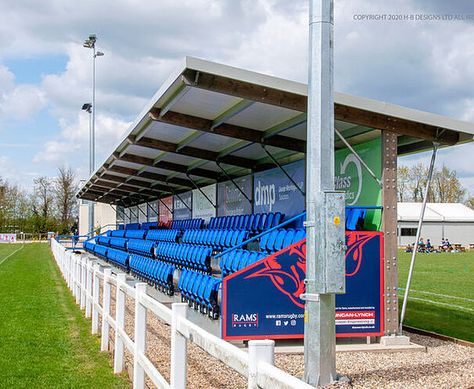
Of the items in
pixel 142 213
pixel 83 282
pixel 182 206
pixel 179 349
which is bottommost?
pixel 83 282

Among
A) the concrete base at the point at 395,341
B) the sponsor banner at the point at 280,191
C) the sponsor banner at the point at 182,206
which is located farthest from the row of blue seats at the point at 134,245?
the concrete base at the point at 395,341

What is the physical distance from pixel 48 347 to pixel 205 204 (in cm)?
1105

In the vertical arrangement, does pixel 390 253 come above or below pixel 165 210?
below

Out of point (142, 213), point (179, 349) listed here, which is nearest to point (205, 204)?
point (142, 213)

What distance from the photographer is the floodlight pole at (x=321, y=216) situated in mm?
5711

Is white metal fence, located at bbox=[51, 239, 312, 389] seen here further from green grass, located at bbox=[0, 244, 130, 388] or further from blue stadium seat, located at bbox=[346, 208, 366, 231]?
blue stadium seat, located at bbox=[346, 208, 366, 231]

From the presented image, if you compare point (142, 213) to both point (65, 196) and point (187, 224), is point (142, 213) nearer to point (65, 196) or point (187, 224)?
point (187, 224)

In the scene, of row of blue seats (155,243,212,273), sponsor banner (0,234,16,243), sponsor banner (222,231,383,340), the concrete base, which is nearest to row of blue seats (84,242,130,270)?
row of blue seats (155,243,212,273)

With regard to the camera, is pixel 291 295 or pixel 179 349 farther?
pixel 291 295

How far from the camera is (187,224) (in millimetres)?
20594

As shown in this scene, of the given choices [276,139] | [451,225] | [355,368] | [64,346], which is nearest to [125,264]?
[276,139]

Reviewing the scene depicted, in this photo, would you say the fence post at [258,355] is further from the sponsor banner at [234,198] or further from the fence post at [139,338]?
the sponsor banner at [234,198]

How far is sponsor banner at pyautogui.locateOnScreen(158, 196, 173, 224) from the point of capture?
25.1 metres

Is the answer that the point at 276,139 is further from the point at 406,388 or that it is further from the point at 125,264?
the point at 125,264
